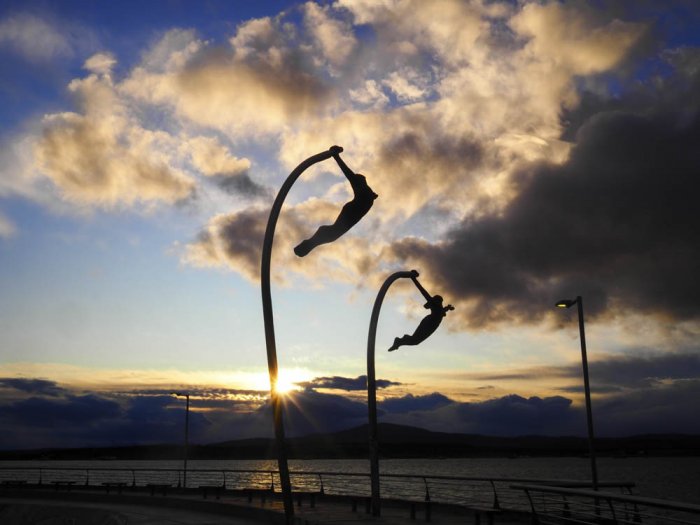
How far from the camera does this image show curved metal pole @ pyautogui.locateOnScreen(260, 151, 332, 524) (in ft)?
30.4

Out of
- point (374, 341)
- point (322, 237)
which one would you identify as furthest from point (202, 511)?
point (322, 237)

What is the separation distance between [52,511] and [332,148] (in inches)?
1053

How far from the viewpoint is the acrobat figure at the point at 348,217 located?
30.4 feet

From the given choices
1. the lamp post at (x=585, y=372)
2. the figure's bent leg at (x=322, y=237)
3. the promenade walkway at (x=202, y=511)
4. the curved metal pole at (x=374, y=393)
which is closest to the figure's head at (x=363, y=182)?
the figure's bent leg at (x=322, y=237)

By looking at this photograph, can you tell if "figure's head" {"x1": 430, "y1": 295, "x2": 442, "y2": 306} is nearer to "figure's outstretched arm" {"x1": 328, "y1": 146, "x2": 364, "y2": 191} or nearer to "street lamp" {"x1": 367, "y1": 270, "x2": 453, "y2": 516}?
"street lamp" {"x1": 367, "y1": 270, "x2": 453, "y2": 516}

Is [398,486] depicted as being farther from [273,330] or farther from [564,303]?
[273,330]

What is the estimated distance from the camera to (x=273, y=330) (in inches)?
387

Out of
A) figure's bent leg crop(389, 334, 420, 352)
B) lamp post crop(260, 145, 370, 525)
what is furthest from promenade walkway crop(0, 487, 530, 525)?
lamp post crop(260, 145, 370, 525)

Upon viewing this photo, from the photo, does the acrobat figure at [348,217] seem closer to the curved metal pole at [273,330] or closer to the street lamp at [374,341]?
the curved metal pole at [273,330]

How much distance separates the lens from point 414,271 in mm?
17562

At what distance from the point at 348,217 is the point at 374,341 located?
944cm

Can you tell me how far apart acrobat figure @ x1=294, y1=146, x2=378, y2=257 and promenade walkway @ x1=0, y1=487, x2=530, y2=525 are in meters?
8.81

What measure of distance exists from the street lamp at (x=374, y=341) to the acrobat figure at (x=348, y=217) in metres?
6.51

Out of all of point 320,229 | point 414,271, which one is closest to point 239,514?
point 414,271
